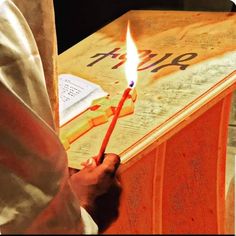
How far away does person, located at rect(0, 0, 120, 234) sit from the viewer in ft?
1.32

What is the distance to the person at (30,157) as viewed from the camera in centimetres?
40

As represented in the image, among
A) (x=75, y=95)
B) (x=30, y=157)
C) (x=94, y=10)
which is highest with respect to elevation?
(x=30, y=157)

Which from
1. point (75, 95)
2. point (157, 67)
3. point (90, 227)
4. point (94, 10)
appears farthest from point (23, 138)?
point (94, 10)

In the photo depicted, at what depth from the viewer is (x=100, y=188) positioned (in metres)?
0.47

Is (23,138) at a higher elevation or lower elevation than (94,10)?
higher

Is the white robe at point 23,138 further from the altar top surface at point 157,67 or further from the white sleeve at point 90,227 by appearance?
the altar top surface at point 157,67

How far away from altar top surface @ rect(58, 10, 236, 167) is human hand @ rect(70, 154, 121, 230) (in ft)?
1.35

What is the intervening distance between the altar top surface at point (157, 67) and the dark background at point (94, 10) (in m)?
0.63

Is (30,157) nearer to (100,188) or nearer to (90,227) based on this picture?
(100,188)

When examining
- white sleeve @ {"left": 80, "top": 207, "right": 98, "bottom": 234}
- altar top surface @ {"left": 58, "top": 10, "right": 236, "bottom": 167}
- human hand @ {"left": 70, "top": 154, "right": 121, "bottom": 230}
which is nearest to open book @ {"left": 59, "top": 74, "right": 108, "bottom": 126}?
altar top surface @ {"left": 58, "top": 10, "right": 236, "bottom": 167}

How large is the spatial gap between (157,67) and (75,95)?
24 cm

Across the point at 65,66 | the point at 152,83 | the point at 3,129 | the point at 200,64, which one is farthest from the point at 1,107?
the point at 65,66

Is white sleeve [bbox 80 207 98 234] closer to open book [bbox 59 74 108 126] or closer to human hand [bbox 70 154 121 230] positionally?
human hand [bbox 70 154 121 230]

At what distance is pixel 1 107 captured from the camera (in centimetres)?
59
